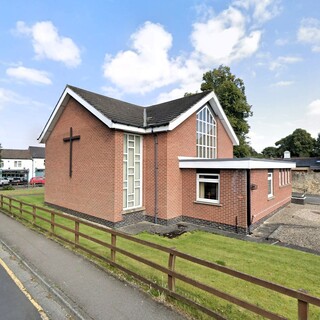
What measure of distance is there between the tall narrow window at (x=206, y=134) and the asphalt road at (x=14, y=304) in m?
10.9

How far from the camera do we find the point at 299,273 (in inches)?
239

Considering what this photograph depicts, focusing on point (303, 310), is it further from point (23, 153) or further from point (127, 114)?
point (23, 153)

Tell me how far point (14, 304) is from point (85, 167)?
325 inches

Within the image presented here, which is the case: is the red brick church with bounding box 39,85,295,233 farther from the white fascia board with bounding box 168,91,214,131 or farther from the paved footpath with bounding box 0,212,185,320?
the paved footpath with bounding box 0,212,185,320

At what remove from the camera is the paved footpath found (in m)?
4.08

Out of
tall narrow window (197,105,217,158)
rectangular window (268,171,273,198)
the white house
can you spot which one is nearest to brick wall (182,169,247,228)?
tall narrow window (197,105,217,158)

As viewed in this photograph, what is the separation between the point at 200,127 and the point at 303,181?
19.8 meters

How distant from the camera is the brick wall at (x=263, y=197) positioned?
1065 cm

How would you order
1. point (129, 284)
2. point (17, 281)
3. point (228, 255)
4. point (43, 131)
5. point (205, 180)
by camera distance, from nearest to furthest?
point (129, 284) < point (17, 281) < point (228, 255) < point (205, 180) < point (43, 131)

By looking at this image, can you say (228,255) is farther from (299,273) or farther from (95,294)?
(95,294)

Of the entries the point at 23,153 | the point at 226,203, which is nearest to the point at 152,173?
the point at 226,203

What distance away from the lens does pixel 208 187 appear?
11453mm

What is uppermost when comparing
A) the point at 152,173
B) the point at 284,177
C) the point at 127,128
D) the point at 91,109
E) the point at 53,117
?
the point at 53,117

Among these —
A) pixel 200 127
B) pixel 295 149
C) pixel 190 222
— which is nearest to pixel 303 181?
pixel 200 127
